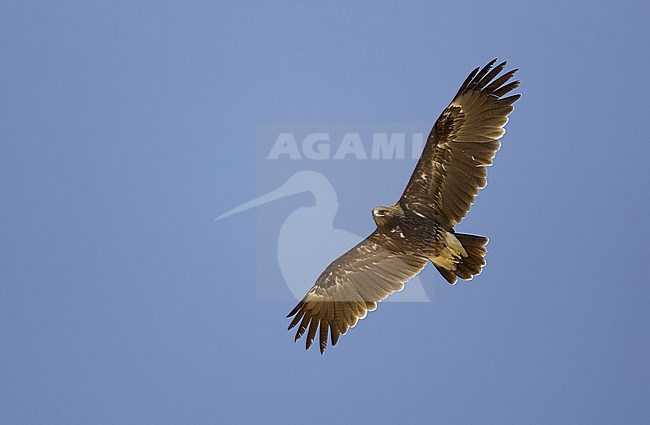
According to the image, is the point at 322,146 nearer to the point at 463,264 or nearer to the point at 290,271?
the point at 290,271

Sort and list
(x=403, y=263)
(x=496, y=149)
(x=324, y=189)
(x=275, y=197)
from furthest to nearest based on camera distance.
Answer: (x=275, y=197) → (x=324, y=189) → (x=403, y=263) → (x=496, y=149)

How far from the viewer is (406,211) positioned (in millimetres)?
14914

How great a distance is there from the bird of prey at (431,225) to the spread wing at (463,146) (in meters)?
0.01

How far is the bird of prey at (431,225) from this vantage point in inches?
563

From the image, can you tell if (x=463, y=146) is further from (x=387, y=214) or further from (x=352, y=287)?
(x=352, y=287)

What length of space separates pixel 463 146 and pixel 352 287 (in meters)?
3.02

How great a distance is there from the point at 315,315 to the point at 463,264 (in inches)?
102

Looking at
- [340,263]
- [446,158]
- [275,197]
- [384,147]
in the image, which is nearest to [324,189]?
[275,197]

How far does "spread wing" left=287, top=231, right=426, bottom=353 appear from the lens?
51.2ft

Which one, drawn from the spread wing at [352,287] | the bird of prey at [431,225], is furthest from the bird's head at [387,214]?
the spread wing at [352,287]

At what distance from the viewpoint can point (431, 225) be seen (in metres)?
14.8

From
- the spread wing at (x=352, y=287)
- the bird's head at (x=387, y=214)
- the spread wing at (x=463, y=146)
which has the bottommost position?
the spread wing at (x=352, y=287)

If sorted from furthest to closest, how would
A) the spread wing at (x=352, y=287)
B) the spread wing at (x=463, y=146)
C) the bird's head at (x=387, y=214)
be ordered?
the spread wing at (x=352, y=287)
the bird's head at (x=387, y=214)
the spread wing at (x=463, y=146)

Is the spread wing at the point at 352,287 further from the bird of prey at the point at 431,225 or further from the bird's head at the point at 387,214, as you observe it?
the bird's head at the point at 387,214
